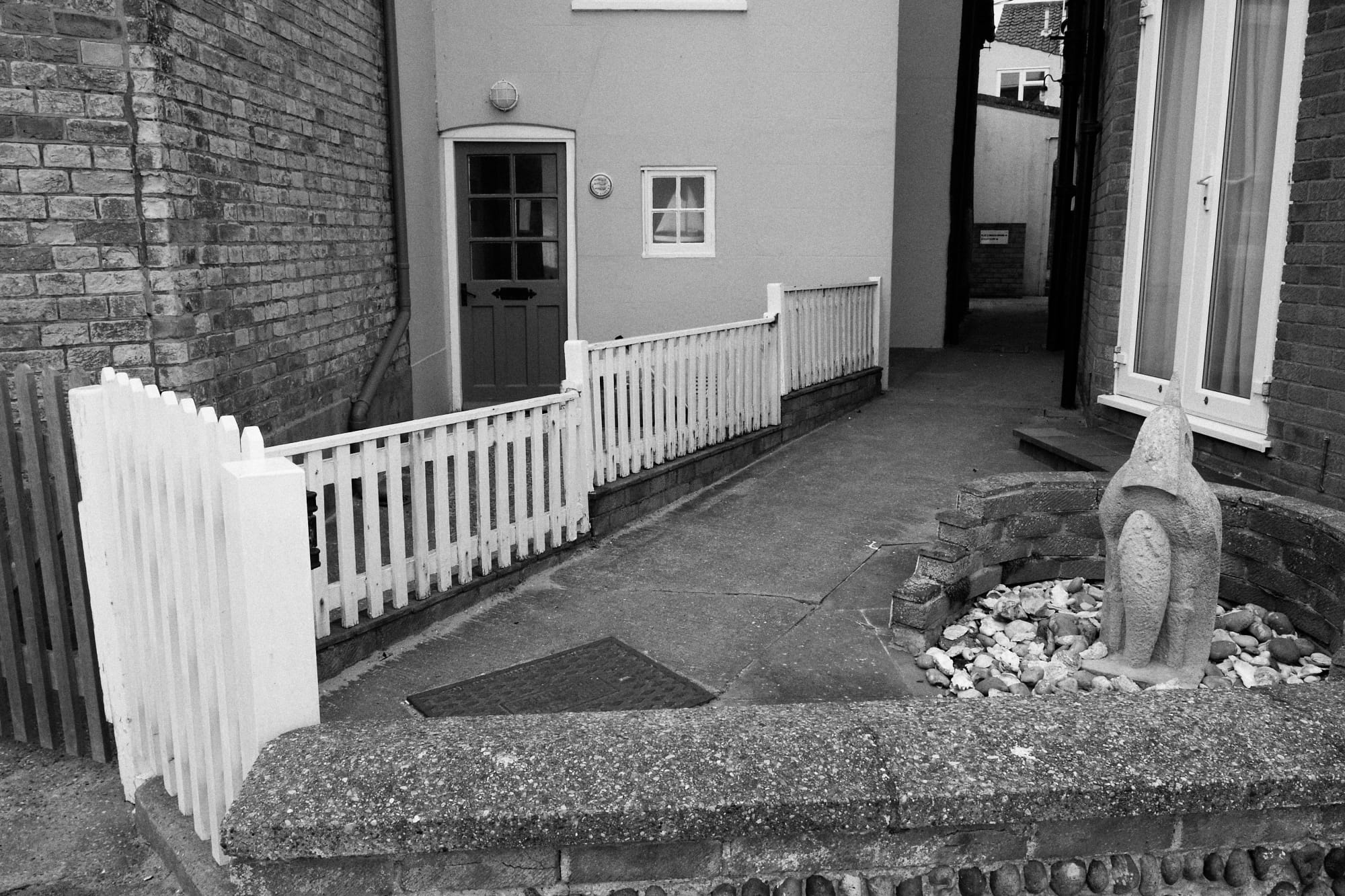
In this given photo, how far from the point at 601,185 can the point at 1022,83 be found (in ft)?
77.9

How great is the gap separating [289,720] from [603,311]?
866 cm

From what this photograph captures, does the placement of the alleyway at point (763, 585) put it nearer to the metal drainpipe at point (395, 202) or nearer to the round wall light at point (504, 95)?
the metal drainpipe at point (395, 202)

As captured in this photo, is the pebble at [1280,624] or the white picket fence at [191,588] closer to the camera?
the white picket fence at [191,588]

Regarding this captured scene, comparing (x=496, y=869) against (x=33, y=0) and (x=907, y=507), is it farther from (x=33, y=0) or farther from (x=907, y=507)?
(x=907, y=507)

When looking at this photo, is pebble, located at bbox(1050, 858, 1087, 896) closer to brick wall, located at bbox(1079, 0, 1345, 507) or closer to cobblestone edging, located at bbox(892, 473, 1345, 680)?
cobblestone edging, located at bbox(892, 473, 1345, 680)

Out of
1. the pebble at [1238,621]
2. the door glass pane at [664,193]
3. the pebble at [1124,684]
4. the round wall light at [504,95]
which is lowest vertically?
the pebble at [1124,684]

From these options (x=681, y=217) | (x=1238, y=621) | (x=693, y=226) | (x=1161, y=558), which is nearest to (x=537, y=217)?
(x=681, y=217)

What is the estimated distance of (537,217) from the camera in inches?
423

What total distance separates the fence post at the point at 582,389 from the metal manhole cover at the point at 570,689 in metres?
1.66

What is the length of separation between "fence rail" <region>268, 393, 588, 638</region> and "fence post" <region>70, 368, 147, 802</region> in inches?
19.7

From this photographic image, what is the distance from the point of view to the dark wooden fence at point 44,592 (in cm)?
371

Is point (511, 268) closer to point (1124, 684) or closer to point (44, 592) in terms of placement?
point (44, 592)

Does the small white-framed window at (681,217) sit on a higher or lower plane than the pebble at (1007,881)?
higher

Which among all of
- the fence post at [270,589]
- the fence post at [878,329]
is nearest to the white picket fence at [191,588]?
the fence post at [270,589]
